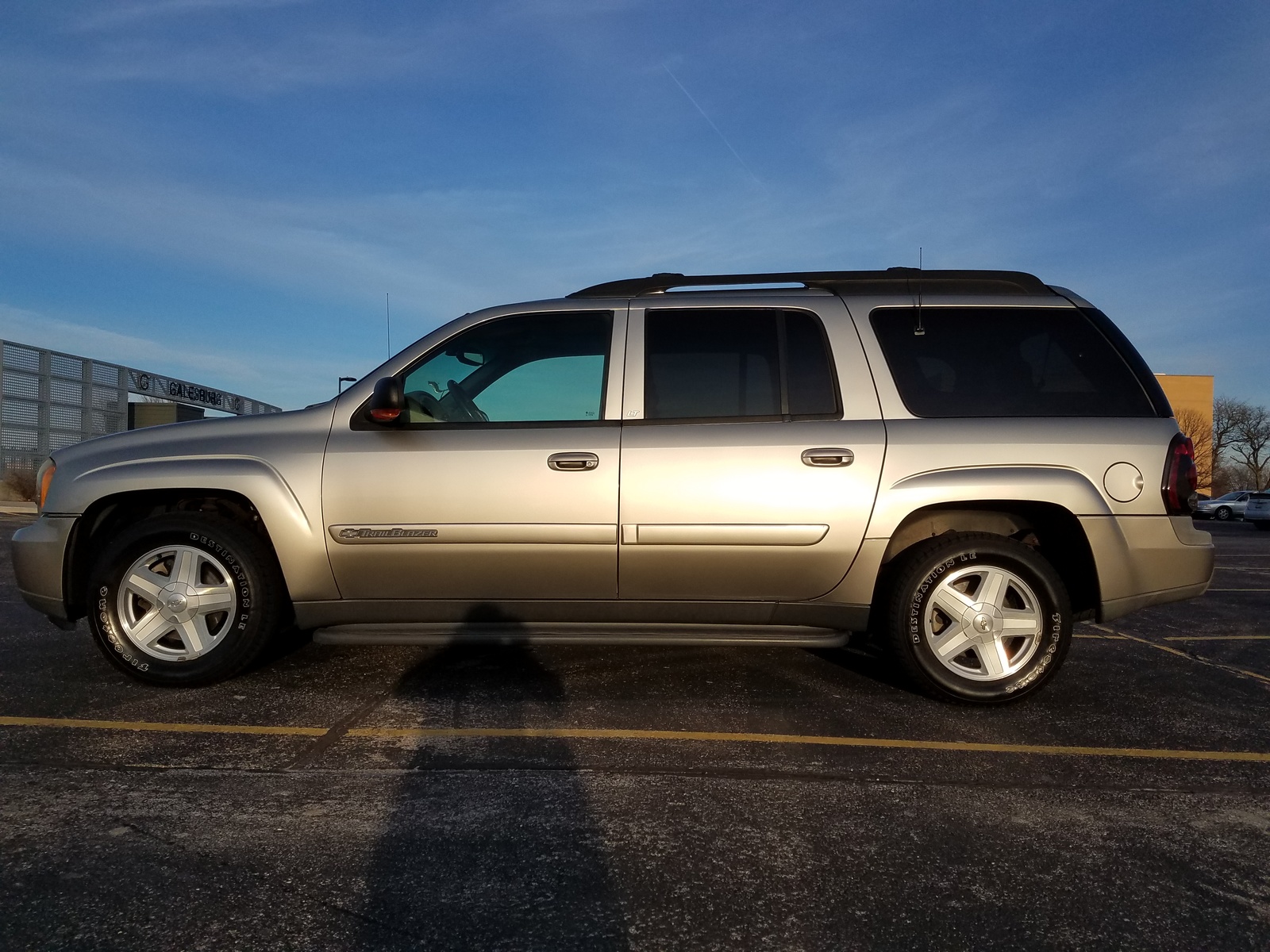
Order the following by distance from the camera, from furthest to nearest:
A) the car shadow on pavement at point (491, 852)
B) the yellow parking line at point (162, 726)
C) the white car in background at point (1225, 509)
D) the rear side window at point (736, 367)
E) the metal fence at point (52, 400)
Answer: the white car in background at point (1225, 509) < the metal fence at point (52, 400) < the rear side window at point (736, 367) < the yellow parking line at point (162, 726) < the car shadow on pavement at point (491, 852)

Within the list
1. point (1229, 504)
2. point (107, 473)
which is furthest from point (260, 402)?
point (1229, 504)

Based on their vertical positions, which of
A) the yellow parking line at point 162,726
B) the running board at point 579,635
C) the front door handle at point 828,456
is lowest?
the yellow parking line at point 162,726

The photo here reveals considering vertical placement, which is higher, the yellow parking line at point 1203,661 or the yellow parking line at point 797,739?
the yellow parking line at point 1203,661

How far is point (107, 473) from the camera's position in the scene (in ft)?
13.7

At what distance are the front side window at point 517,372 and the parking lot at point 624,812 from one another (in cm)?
133

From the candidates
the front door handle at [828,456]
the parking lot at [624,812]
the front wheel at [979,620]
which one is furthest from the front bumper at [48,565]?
the front wheel at [979,620]

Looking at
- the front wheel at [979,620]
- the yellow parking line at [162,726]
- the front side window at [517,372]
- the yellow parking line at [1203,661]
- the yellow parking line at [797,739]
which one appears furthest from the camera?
the yellow parking line at [1203,661]

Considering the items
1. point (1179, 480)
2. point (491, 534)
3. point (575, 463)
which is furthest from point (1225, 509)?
point (491, 534)

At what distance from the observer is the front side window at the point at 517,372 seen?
424 centimetres

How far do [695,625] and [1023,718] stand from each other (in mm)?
1473

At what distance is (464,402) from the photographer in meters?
4.36

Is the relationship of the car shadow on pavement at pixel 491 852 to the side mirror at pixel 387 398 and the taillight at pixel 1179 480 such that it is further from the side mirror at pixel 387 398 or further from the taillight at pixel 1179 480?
the taillight at pixel 1179 480

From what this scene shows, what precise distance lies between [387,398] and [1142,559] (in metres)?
3.48

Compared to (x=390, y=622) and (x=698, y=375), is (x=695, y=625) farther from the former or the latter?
(x=390, y=622)
